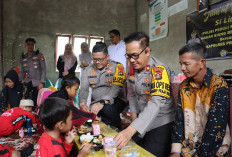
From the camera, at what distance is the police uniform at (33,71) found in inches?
193

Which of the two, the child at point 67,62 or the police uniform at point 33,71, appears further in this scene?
the child at point 67,62

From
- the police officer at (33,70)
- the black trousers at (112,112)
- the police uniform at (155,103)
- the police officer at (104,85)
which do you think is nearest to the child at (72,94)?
the police officer at (104,85)

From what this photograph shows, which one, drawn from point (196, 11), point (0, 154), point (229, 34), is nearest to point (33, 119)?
point (0, 154)

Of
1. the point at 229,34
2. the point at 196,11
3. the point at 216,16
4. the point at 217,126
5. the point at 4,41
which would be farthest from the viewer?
the point at 4,41

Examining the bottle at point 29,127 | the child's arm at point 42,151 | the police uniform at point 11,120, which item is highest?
the child's arm at point 42,151

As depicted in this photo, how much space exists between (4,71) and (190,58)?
7173 millimetres

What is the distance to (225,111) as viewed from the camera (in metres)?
1.36

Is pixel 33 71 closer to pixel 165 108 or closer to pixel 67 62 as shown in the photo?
pixel 67 62

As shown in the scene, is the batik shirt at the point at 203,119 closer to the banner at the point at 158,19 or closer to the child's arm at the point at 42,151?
the child's arm at the point at 42,151

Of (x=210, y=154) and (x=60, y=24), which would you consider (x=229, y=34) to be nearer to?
(x=210, y=154)

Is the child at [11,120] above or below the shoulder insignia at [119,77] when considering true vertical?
below

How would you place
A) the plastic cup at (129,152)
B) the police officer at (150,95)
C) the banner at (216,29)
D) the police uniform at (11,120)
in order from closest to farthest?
A: the plastic cup at (129,152)
the police officer at (150,95)
the police uniform at (11,120)
the banner at (216,29)

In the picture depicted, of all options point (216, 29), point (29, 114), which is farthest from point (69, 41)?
point (216, 29)

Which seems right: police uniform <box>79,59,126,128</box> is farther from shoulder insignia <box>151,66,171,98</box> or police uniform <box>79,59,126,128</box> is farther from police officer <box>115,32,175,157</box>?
shoulder insignia <box>151,66,171,98</box>
